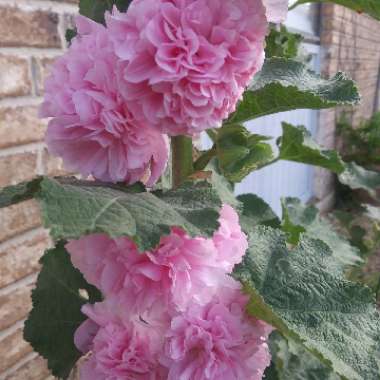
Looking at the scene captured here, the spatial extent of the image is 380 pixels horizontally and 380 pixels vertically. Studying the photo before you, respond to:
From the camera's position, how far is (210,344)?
46 cm

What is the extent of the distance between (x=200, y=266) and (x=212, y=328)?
61 mm

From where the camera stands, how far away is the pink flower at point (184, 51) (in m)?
0.40

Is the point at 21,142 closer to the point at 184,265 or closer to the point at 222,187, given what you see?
the point at 222,187

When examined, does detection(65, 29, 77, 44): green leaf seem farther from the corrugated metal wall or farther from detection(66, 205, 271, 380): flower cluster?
the corrugated metal wall

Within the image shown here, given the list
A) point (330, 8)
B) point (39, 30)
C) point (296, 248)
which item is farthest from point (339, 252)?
point (330, 8)

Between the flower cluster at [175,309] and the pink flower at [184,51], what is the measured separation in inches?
4.5

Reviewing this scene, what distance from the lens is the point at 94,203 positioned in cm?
39

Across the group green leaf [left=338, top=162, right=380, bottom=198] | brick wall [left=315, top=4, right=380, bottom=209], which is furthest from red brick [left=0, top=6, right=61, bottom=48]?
brick wall [left=315, top=4, right=380, bottom=209]

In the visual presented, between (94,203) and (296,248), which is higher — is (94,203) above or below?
above

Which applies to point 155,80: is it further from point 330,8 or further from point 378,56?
point 378,56

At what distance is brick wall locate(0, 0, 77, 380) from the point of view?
1061 millimetres

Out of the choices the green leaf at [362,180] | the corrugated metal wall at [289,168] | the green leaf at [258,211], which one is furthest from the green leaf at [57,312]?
the corrugated metal wall at [289,168]

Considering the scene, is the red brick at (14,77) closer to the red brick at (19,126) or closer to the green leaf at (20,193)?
the red brick at (19,126)

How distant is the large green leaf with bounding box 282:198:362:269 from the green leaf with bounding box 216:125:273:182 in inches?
10.9
